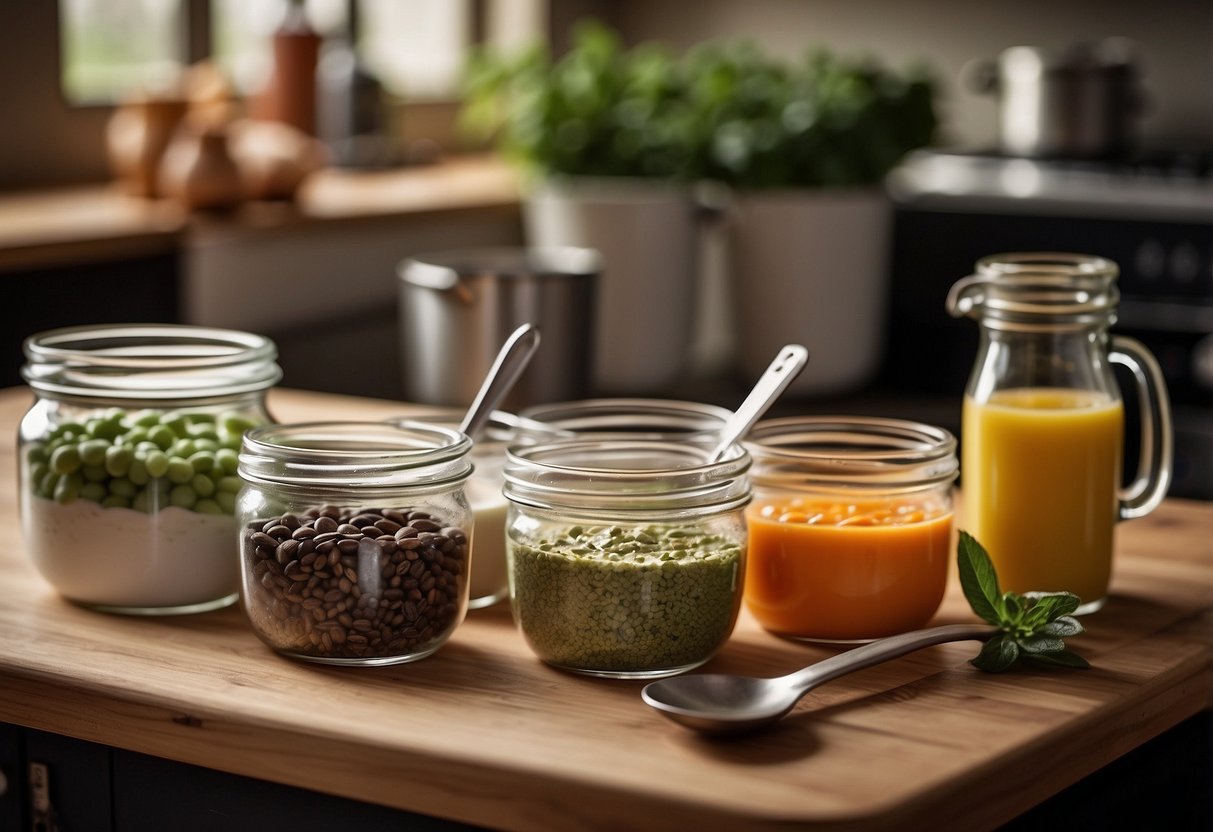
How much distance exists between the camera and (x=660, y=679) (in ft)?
2.86

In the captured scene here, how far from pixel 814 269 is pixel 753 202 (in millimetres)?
126

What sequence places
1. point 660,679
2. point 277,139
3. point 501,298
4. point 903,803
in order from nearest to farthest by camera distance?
point 903,803 → point 660,679 → point 501,298 → point 277,139

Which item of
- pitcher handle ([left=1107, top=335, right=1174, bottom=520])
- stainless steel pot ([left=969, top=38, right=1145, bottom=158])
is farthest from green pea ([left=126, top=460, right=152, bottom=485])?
stainless steel pot ([left=969, top=38, right=1145, bottom=158])

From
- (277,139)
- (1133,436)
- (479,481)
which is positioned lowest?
(1133,436)

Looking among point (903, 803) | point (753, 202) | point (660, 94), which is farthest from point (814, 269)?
point (903, 803)

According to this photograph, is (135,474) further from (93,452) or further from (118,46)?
(118,46)

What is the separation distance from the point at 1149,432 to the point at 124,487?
0.70 meters

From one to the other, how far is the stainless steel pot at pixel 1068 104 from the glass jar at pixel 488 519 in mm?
2247

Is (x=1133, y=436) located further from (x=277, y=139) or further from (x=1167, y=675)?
(x=277, y=139)

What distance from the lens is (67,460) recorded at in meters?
1.00

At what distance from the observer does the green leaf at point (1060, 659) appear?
0.92 meters

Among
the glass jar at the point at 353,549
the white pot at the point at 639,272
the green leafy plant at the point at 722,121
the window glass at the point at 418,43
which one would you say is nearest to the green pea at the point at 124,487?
the glass jar at the point at 353,549

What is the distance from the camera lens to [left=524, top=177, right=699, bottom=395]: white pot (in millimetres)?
2131

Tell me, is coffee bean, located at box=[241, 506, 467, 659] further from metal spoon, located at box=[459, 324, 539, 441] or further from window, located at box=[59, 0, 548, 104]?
window, located at box=[59, 0, 548, 104]
